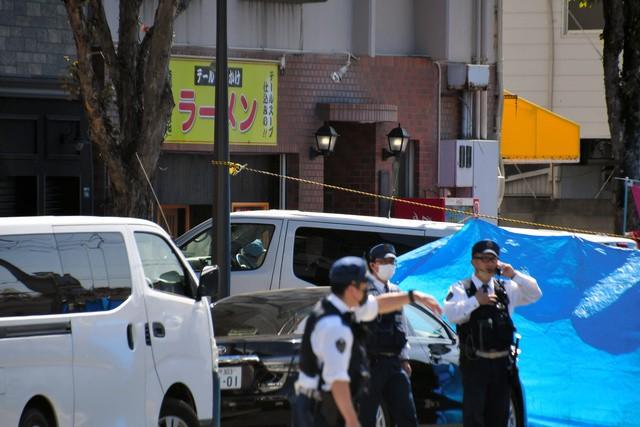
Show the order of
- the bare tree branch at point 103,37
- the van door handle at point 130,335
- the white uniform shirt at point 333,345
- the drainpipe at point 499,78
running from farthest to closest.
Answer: the drainpipe at point 499,78 → the bare tree branch at point 103,37 → the van door handle at point 130,335 → the white uniform shirt at point 333,345

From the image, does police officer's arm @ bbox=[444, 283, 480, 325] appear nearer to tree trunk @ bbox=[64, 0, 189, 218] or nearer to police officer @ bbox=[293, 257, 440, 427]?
police officer @ bbox=[293, 257, 440, 427]

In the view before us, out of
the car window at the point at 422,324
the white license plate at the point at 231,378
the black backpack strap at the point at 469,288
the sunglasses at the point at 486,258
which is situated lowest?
the white license plate at the point at 231,378

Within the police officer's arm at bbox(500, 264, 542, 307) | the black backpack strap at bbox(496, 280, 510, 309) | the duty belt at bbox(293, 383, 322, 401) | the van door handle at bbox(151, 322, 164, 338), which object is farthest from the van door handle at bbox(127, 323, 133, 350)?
the police officer's arm at bbox(500, 264, 542, 307)

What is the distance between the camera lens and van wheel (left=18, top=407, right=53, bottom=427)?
8.03 m

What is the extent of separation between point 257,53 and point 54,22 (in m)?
3.85

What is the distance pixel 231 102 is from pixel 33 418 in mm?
12997

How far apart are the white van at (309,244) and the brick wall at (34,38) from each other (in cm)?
557

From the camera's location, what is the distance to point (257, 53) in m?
21.3

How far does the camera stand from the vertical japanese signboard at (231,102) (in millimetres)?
Result: 20203

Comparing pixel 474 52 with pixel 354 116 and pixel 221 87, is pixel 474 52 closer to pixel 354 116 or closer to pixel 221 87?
pixel 354 116

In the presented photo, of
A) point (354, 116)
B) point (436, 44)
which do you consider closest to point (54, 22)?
point (354, 116)

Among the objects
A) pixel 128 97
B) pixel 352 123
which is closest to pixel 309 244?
pixel 128 97

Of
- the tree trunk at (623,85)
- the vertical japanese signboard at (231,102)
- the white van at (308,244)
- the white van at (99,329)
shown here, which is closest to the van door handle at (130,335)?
the white van at (99,329)

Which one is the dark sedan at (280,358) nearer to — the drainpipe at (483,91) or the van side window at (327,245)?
the van side window at (327,245)
